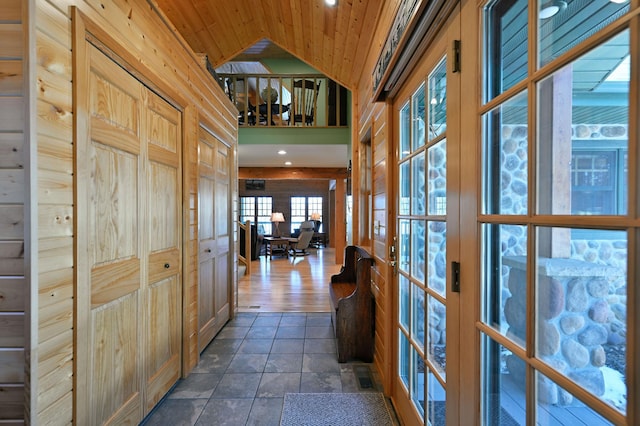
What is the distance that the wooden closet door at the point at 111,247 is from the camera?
4.22 ft

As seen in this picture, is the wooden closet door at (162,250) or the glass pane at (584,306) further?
the wooden closet door at (162,250)

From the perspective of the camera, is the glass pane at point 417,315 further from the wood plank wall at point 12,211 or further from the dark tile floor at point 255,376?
the wood plank wall at point 12,211

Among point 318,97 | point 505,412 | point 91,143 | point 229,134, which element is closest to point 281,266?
point 318,97

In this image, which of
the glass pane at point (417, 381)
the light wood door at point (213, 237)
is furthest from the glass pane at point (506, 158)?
the light wood door at point (213, 237)

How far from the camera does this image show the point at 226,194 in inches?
131

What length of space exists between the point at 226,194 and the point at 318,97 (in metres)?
3.51

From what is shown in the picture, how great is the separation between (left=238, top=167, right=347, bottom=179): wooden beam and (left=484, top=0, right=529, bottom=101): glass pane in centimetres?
693

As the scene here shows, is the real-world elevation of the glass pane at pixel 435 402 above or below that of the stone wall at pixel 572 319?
below

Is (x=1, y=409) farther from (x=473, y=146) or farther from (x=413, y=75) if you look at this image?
(x=413, y=75)

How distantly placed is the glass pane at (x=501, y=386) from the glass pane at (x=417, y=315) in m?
0.53

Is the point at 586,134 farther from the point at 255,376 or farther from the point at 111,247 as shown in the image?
the point at 255,376

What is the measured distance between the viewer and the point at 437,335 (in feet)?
4.19

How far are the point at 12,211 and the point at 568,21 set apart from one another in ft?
5.67

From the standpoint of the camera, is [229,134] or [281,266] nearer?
[229,134]
